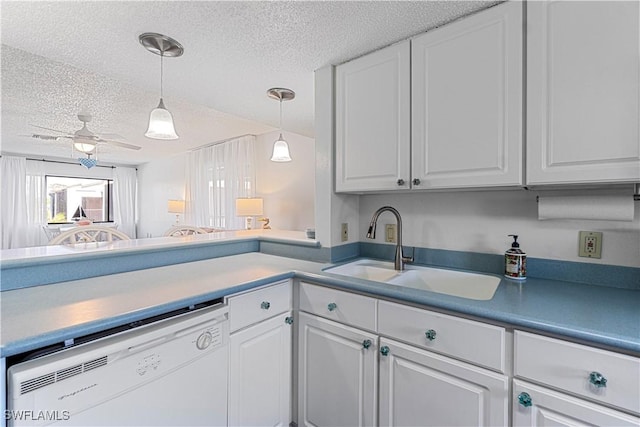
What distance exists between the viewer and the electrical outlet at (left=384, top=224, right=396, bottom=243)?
1.86 metres

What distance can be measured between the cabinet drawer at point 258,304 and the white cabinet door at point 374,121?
0.66 metres

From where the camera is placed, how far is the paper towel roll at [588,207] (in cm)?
108

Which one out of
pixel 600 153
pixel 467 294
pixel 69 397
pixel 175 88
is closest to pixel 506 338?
pixel 467 294

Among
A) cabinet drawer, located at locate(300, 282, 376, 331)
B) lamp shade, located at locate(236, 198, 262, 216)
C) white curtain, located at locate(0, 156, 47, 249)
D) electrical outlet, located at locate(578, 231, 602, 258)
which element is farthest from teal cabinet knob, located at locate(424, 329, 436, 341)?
white curtain, located at locate(0, 156, 47, 249)

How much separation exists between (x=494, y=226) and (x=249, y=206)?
3140 mm

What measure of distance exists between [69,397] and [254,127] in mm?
3698

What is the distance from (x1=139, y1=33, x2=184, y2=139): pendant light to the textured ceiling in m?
0.04

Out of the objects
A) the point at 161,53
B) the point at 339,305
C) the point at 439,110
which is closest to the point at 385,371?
the point at 339,305

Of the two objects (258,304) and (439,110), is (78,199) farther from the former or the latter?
(439,110)

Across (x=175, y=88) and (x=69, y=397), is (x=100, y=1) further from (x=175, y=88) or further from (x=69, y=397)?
(x=69, y=397)

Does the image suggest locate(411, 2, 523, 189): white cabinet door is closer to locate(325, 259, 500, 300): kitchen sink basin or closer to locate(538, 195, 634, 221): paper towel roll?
locate(538, 195, 634, 221): paper towel roll

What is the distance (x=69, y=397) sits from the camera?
825 mm

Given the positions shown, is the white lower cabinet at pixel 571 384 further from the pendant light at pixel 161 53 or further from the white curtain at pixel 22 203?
the white curtain at pixel 22 203

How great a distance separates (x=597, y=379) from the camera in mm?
803
